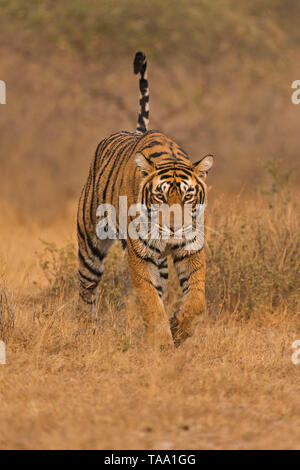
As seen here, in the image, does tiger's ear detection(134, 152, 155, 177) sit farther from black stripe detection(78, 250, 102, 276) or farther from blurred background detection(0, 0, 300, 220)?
blurred background detection(0, 0, 300, 220)

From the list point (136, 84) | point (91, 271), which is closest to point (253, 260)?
point (91, 271)

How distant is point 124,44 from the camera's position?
1867 cm

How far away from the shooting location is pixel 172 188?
5.02m

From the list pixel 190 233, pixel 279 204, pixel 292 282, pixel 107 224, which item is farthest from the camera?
pixel 279 204

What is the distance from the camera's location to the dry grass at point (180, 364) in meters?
3.77

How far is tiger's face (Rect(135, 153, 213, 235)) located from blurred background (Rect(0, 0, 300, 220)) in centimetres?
761

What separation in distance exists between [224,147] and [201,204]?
10896mm

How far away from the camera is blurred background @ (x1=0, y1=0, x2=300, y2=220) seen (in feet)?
47.8

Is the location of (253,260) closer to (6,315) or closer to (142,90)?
(142,90)

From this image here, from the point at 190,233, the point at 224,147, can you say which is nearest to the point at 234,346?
the point at 190,233

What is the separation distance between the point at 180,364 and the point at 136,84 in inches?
513
